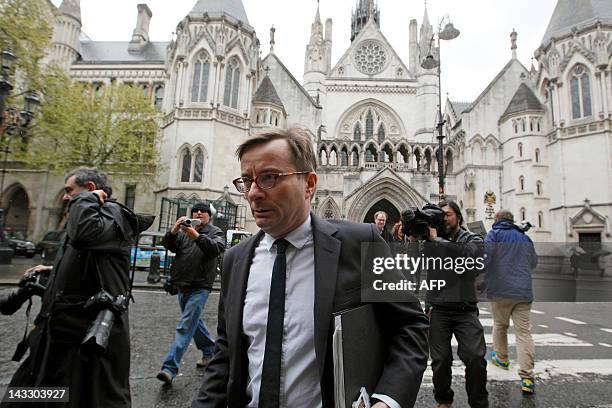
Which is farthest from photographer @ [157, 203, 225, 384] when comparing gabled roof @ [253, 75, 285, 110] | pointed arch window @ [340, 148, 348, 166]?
pointed arch window @ [340, 148, 348, 166]

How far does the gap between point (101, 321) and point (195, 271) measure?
6.74 feet

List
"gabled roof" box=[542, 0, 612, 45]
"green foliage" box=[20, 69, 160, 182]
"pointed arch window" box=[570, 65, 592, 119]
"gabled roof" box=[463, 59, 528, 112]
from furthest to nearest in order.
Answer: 1. "gabled roof" box=[463, 59, 528, 112]
2. "gabled roof" box=[542, 0, 612, 45]
3. "pointed arch window" box=[570, 65, 592, 119]
4. "green foliage" box=[20, 69, 160, 182]

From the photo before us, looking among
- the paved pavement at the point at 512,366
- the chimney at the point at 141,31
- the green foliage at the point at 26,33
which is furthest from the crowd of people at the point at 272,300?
the chimney at the point at 141,31

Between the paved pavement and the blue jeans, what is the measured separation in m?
0.23

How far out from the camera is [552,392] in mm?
3609

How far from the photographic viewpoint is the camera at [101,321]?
1.97 meters

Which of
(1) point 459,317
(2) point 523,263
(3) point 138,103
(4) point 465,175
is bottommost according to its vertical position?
(1) point 459,317

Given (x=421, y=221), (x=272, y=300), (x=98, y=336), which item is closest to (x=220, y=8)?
(x=421, y=221)

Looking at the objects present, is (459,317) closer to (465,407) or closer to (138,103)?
(465,407)

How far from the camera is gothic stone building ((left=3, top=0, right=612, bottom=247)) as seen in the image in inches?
836

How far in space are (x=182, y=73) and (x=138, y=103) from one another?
3265mm

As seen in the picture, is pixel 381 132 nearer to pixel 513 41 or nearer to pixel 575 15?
pixel 513 41

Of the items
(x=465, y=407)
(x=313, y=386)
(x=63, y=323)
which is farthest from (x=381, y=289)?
(x=465, y=407)

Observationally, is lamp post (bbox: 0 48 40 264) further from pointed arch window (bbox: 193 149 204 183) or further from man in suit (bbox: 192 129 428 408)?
man in suit (bbox: 192 129 428 408)
